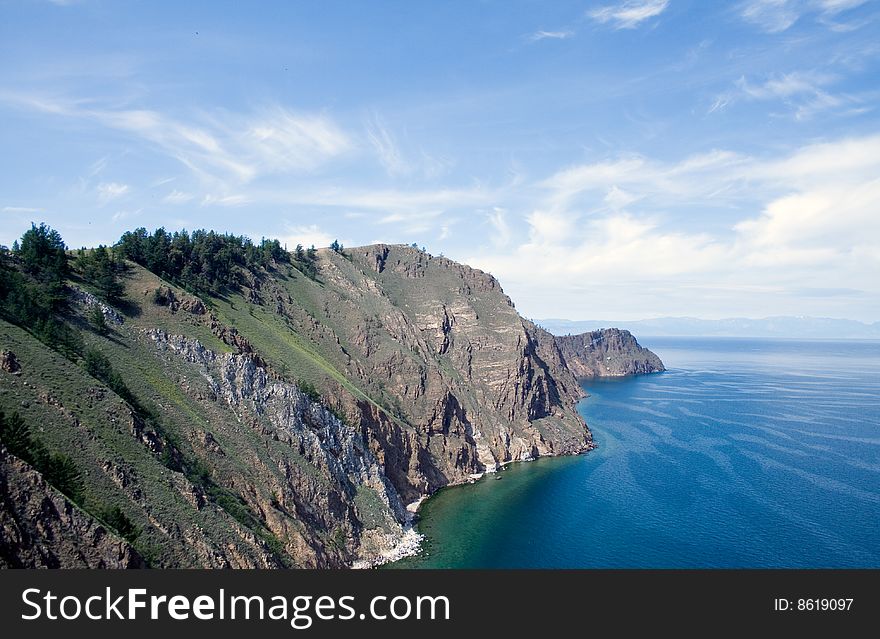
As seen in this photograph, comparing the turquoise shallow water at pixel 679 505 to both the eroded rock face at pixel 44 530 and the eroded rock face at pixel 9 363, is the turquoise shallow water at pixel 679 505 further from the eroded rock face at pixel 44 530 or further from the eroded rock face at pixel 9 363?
the eroded rock face at pixel 9 363

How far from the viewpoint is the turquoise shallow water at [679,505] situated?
70.1 metres

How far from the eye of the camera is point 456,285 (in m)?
156

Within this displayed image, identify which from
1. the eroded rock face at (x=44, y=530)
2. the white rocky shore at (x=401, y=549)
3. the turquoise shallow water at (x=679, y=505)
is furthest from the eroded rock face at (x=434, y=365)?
the eroded rock face at (x=44, y=530)

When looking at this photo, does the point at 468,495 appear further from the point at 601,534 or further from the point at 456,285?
the point at 456,285

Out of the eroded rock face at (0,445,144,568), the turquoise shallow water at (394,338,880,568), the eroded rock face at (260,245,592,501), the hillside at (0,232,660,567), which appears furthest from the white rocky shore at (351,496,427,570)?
the eroded rock face at (0,445,144,568)

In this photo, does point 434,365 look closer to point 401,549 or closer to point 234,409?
point 401,549

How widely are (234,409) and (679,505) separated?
74.0 m

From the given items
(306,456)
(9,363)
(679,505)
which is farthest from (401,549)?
(9,363)

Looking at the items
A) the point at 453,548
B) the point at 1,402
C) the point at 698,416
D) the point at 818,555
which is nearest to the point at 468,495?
the point at 453,548

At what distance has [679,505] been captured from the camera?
89062 millimetres

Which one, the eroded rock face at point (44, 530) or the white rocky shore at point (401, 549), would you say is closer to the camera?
the eroded rock face at point (44, 530)

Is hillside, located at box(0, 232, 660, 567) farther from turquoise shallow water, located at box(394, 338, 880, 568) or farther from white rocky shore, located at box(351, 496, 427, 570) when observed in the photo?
turquoise shallow water, located at box(394, 338, 880, 568)

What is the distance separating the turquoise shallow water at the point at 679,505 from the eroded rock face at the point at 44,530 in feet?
128

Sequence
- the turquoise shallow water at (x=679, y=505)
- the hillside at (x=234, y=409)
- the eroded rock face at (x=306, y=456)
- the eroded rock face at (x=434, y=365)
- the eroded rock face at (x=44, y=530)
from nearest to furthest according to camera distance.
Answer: the eroded rock face at (x=44, y=530), the hillside at (x=234, y=409), the eroded rock face at (x=306, y=456), the turquoise shallow water at (x=679, y=505), the eroded rock face at (x=434, y=365)
